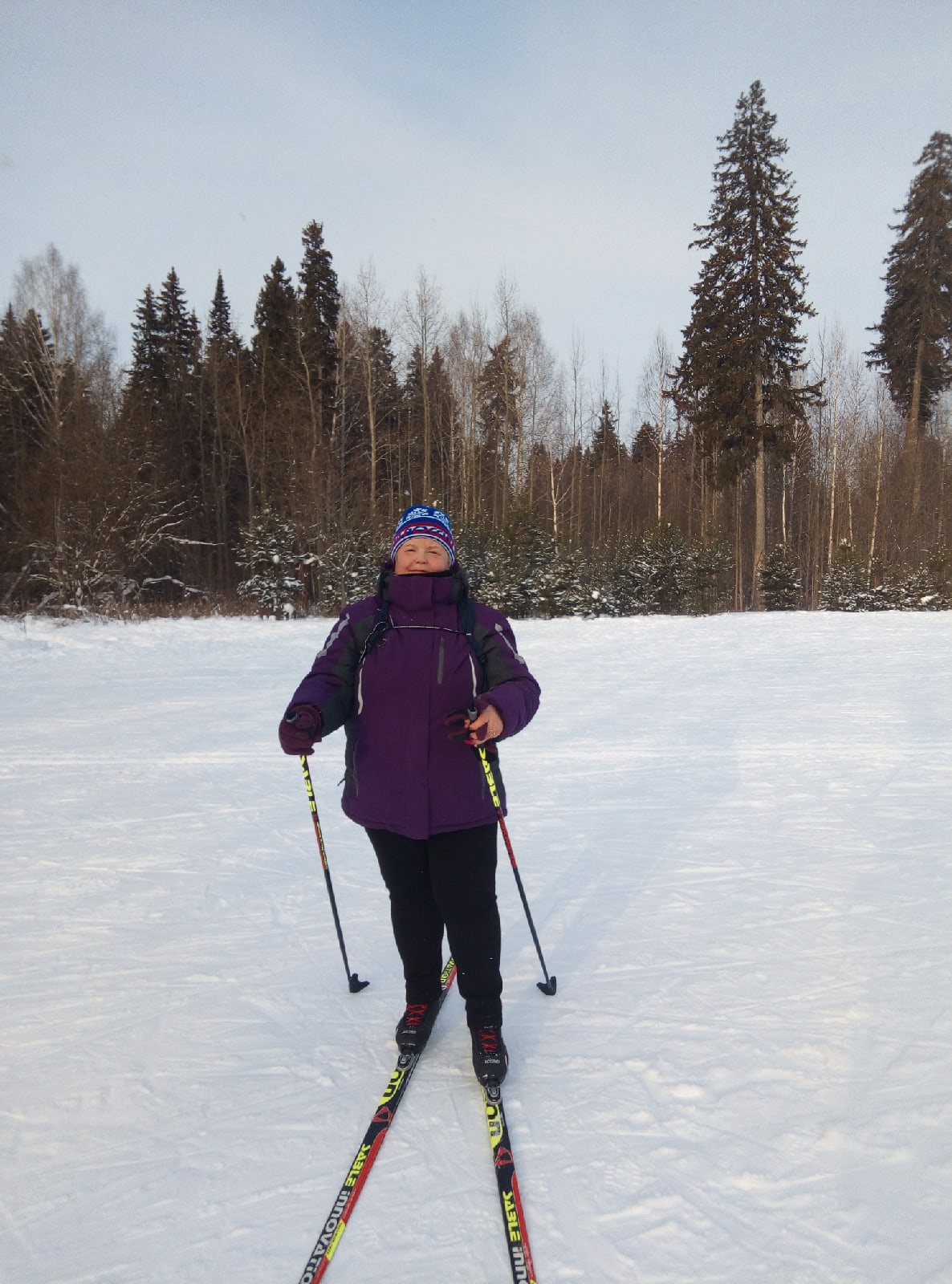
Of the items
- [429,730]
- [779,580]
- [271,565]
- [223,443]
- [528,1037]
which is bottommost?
[528,1037]

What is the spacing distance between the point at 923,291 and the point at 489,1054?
108 feet

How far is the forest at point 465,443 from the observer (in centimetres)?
2067

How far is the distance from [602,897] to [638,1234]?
6.92ft

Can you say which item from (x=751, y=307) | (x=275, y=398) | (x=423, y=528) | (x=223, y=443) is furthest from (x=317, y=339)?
(x=423, y=528)

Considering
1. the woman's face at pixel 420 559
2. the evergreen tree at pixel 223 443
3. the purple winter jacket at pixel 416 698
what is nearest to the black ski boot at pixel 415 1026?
the purple winter jacket at pixel 416 698

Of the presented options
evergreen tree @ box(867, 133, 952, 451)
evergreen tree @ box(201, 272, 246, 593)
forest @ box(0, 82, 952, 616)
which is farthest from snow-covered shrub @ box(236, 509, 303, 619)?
evergreen tree @ box(867, 133, 952, 451)

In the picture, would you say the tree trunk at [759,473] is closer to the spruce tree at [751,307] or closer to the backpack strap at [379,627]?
the spruce tree at [751,307]

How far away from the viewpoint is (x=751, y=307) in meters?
22.5

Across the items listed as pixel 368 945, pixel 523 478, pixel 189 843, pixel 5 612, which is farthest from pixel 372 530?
pixel 368 945

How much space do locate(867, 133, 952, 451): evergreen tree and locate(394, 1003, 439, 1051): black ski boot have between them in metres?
31.3

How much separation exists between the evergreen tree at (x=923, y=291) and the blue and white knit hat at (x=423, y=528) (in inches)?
1214

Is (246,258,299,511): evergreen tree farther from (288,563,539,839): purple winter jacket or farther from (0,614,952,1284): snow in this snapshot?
(288,563,539,839): purple winter jacket

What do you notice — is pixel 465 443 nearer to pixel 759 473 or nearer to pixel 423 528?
pixel 759 473

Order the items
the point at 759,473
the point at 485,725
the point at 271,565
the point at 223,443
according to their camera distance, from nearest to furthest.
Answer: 1. the point at 485,725
2. the point at 271,565
3. the point at 759,473
4. the point at 223,443
